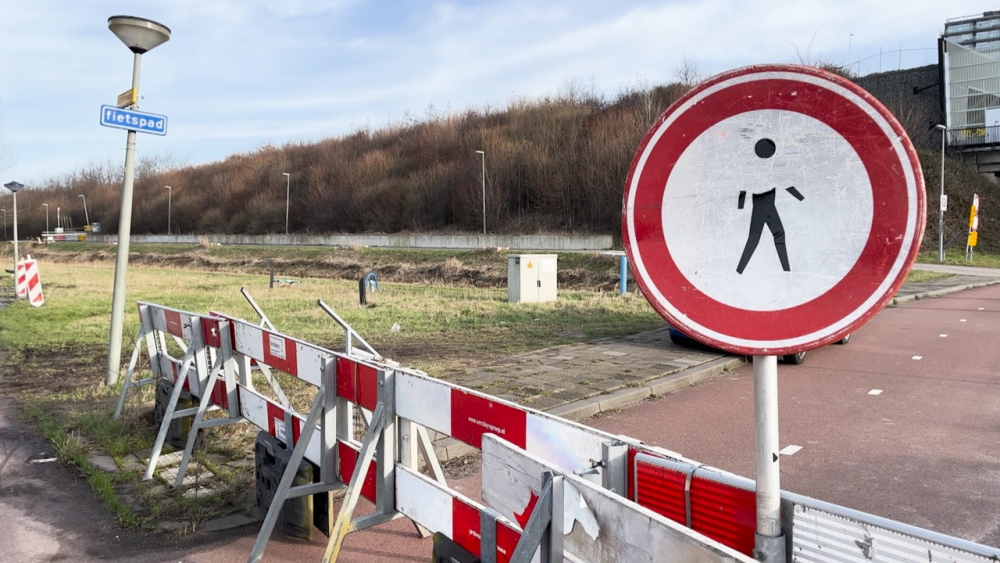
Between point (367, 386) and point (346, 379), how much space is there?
225mm

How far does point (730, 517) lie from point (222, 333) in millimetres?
4306

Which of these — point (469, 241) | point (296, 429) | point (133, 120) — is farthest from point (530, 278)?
point (469, 241)

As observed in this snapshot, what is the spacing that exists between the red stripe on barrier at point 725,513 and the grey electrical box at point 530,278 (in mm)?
15973

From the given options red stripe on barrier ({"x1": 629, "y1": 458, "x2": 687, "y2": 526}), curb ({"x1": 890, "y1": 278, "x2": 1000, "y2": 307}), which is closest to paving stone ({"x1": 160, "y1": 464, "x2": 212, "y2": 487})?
red stripe on barrier ({"x1": 629, "y1": 458, "x2": 687, "y2": 526})

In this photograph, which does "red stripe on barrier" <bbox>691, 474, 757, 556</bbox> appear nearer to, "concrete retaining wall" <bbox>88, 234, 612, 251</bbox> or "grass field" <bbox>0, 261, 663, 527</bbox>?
"grass field" <bbox>0, 261, 663, 527</bbox>

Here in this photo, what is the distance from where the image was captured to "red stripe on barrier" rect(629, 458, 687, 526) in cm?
221

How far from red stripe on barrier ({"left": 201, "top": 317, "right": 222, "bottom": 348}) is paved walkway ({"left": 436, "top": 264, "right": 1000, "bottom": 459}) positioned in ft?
6.24

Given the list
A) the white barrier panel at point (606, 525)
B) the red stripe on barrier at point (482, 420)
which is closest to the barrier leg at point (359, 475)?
the red stripe on barrier at point (482, 420)

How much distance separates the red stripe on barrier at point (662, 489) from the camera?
7.25ft

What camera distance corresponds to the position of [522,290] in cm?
1823

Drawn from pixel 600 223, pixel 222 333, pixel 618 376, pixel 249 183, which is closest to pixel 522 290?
pixel 618 376

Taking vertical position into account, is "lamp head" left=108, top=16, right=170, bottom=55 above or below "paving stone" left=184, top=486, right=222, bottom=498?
above

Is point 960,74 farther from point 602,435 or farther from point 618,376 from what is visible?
point 602,435

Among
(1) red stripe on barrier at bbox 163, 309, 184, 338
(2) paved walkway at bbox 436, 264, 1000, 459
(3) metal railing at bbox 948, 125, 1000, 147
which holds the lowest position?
(2) paved walkway at bbox 436, 264, 1000, 459
